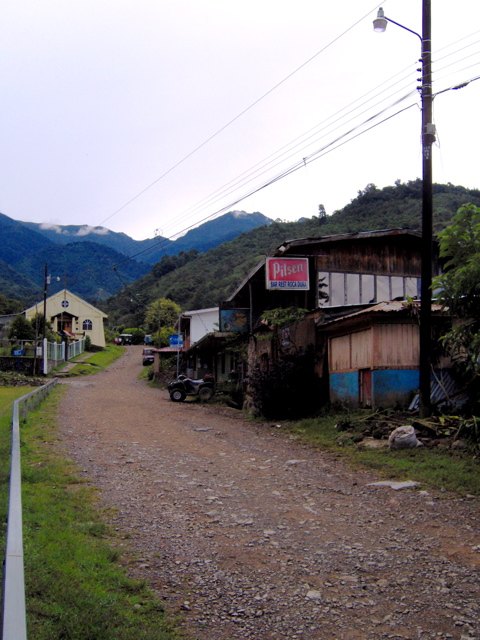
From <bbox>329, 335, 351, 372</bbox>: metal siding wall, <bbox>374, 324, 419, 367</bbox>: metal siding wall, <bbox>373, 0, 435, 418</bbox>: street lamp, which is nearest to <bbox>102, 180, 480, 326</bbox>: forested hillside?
<bbox>329, 335, 351, 372</bbox>: metal siding wall

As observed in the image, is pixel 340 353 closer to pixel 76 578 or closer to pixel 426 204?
pixel 426 204

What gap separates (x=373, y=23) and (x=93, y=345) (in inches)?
2415

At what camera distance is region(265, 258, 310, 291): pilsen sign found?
18438mm

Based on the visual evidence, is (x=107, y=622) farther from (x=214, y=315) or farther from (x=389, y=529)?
(x=214, y=315)

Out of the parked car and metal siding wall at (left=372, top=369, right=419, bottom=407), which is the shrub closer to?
metal siding wall at (left=372, top=369, right=419, bottom=407)

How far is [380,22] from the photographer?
11.8m

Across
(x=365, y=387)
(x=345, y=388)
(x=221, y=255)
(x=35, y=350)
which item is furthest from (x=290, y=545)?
(x=221, y=255)

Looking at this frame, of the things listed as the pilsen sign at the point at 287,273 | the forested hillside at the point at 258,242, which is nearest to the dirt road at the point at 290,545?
the pilsen sign at the point at 287,273

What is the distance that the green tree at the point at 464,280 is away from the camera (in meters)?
8.93

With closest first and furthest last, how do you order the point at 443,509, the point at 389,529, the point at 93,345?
the point at 389,529
the point at 443,509
the point at 93,345

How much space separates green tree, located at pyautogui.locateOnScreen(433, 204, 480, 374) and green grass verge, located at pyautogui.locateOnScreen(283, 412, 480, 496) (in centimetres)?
162

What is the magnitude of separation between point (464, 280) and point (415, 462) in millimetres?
3262

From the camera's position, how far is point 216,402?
1035 inches

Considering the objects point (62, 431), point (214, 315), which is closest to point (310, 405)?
→ point (62, 431)
